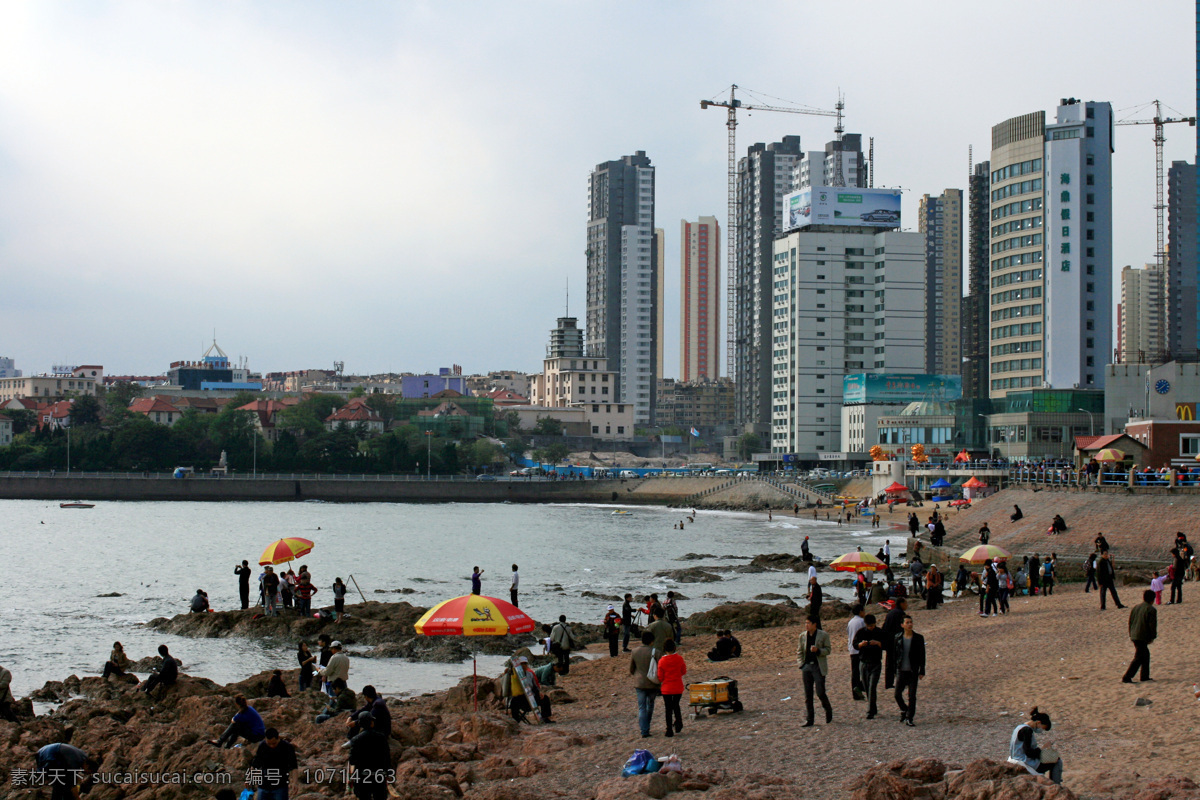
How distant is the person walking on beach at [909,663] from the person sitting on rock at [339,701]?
924 centimetres

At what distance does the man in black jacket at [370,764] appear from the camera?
41.2 feet

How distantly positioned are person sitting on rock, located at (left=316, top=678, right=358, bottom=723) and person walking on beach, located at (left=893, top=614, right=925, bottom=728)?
924 centimetres

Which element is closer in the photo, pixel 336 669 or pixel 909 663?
pixel 909 663

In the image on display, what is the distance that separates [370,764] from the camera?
495 inches

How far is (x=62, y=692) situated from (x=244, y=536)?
5208cm

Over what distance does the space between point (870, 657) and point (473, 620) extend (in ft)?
22.0

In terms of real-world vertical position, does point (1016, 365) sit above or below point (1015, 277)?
below

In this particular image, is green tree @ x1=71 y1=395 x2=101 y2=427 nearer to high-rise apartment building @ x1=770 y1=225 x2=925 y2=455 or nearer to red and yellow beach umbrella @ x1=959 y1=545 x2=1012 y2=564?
high-rise apartment building @ x1=770 y1=225 x2=925 y2=455

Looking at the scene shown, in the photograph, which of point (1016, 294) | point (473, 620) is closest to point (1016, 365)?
point (1016, 294)

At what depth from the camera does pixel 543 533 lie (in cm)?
7688

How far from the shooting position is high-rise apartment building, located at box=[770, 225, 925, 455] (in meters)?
145

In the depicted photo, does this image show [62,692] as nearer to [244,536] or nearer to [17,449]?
[244,536]

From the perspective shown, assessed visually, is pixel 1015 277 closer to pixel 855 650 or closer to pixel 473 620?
pixel 855 650

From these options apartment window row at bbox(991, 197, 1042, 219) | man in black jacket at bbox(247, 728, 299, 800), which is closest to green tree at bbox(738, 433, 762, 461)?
apartment window row at bbox(991, 197, 1042, 219)
